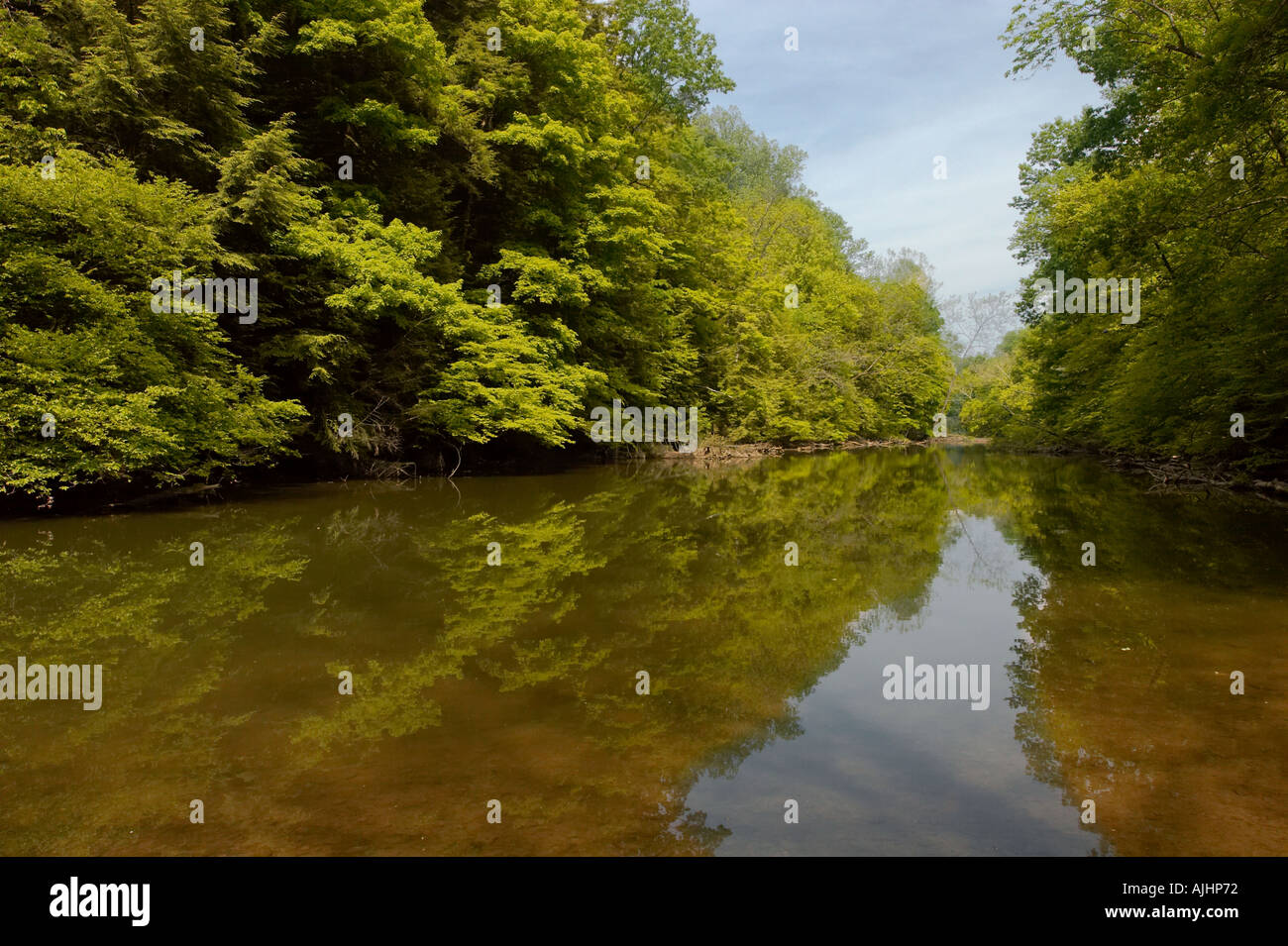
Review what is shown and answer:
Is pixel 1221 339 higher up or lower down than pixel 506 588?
higher up

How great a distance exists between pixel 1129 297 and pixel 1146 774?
67.4 feet

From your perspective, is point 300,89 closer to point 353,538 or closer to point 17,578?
point 353,538

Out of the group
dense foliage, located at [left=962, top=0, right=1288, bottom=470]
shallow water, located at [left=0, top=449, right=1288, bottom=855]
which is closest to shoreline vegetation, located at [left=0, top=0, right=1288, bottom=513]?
dense foliage, located at [left=962, top=0, right=1288, bottom=470]

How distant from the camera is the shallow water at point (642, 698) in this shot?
252 cm

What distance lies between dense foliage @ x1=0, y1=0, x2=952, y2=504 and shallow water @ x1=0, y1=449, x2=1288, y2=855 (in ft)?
10.2

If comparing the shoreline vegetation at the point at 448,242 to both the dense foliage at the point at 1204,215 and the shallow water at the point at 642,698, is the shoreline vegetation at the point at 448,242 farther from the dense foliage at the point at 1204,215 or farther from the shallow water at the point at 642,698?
the shallow water at the point at 642,698

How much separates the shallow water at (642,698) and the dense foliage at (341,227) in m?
3.10

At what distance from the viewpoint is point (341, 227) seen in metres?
14.5

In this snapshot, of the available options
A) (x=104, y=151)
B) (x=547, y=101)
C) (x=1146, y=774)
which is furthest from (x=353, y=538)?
(x=547, y=101)

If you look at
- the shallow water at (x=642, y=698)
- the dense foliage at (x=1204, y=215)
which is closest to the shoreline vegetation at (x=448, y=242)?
the dense foliage at (x=1204, y=215)

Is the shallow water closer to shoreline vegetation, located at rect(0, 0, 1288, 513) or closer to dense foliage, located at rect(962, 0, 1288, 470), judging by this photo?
shoreline vegetation, located at rect(0, 0, 1288, 513)

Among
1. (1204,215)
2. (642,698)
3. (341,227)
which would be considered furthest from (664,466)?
(642,698)

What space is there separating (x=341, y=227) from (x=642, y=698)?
14147 mm
